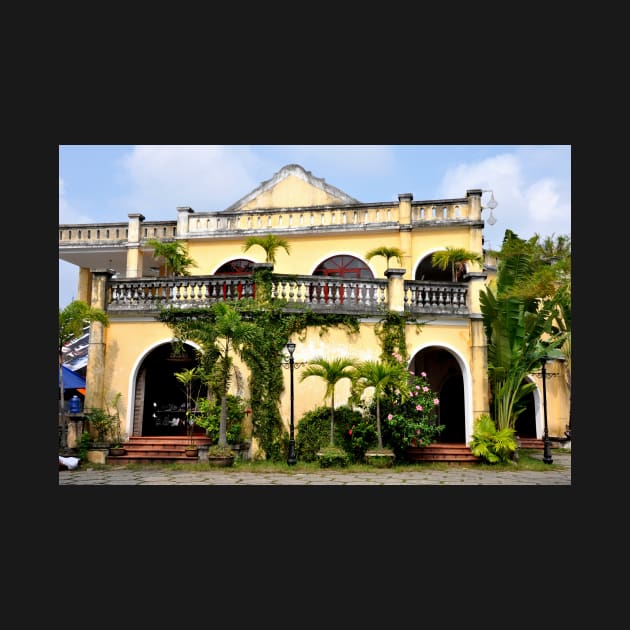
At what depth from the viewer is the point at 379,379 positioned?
1135cm

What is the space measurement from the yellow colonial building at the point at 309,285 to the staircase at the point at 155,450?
496 millimetres

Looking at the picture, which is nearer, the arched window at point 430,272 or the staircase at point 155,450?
the staircase at point 155,450

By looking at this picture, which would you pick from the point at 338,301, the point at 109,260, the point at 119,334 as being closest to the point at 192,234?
the point at 109,260

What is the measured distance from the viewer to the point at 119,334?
41.9ft

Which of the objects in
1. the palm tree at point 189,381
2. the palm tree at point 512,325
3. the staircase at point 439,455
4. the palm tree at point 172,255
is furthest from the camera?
the palm tree at point 172,255

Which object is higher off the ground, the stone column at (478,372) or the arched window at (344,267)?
the arched window at (344,267)

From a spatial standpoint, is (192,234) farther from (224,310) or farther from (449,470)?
(449,470)

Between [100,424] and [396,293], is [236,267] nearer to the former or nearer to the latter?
[396,293]

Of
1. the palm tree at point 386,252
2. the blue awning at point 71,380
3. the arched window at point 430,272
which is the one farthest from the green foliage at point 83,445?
the arched window at point 430,272

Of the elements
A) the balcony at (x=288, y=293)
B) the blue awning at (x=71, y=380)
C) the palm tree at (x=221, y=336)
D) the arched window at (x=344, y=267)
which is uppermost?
the arched window at (x=344, y=267)

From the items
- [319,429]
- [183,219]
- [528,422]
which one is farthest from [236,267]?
[528,422]

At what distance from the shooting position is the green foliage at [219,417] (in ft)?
38.8

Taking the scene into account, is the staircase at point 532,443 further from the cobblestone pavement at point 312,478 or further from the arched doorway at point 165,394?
the arched doorway at point 165,394

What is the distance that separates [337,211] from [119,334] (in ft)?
22.1
